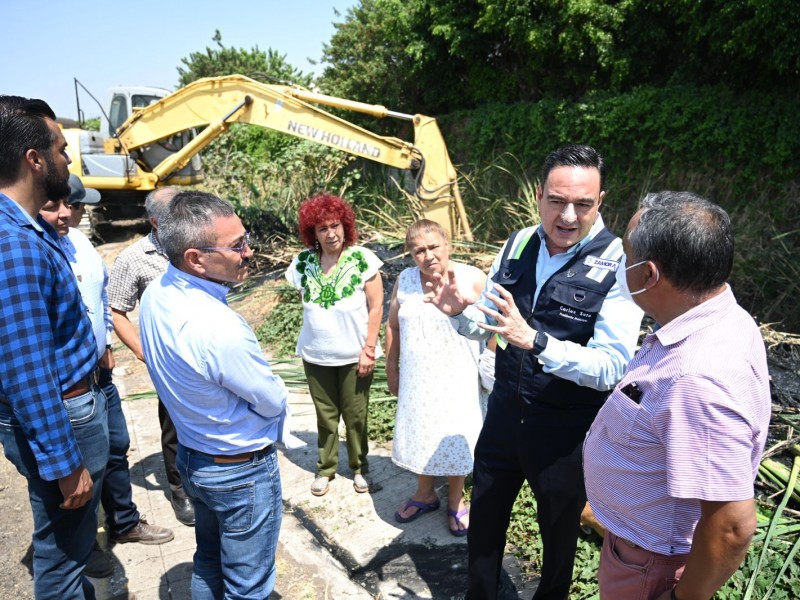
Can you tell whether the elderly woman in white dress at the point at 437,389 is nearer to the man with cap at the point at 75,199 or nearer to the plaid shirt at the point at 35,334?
the plaid shirt at the point at 35,334

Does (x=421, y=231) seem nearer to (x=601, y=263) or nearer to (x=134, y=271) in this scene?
(x=601, y=263)

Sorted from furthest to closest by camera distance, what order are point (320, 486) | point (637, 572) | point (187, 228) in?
point (320, 486), point (187, 228), point (637, 572)

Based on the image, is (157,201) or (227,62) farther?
(227,62)

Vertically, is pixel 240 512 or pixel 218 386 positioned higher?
pixel 218 386

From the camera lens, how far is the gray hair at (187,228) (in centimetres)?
206

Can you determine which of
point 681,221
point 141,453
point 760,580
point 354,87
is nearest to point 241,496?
point 681,221

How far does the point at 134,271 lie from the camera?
3.58 m

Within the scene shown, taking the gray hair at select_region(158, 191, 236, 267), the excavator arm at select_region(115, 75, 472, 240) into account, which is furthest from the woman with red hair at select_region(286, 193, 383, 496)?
the excavator arm at select_region(115, 75, 472, 240)

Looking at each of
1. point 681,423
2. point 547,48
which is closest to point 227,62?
point 547,48

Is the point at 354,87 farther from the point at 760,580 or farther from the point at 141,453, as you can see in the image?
the point at 760,580

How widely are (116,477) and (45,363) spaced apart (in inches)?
61.8

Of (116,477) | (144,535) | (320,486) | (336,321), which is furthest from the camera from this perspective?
(320,486)

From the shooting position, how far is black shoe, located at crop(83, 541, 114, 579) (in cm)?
308

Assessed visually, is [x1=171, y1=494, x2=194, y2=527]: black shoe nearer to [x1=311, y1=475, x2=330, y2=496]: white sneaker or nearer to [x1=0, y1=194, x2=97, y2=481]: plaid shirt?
[x1=311, y1=475, x2=330, y2=496]: white sneaker
